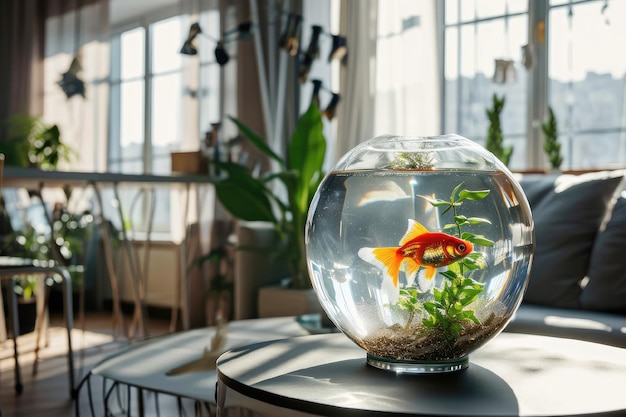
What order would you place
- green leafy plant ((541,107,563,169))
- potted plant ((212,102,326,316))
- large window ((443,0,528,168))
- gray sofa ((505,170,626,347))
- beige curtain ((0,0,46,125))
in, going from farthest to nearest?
1. beige curtain ((0,0,46,125))
2. large window ((443,0,528,168))
3. potted plant ((212,102,326,316))
4. green leafy plant ((541,107,563,169))
5. gray sofa ((505,170,626,347))

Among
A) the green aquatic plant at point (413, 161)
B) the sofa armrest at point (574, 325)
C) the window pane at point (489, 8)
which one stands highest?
the window pane at point (489, 8)

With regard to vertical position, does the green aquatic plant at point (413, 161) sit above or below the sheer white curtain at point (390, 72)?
below

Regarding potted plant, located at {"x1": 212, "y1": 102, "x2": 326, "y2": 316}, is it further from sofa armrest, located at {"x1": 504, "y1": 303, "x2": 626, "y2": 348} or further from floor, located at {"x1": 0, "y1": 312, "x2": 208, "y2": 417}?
sofa armrest, located at {"x1": 504, "y1": 303, "x2": 626, "y2": 348}

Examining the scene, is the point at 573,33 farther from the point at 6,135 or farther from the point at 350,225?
the point at 6,135

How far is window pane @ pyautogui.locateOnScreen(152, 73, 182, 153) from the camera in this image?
15.7ft

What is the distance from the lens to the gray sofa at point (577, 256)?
1.91 meters

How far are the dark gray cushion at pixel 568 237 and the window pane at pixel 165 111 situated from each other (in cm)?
305

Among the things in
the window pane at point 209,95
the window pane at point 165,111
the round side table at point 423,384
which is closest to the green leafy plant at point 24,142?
the window pane at point 165,111

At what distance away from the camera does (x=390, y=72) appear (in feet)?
11.7

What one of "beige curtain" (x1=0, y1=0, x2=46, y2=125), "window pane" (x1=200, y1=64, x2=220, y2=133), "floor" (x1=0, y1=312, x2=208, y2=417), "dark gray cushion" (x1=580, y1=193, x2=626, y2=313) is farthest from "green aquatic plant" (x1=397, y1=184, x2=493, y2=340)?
"beige curtain" (x1=0, y1=0, x2=46, y2=125)

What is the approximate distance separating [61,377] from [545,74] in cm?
240

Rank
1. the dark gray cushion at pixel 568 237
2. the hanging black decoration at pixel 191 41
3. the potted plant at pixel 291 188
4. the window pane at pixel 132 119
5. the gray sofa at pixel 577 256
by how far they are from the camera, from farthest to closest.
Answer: the window pane at pixel 132 119 < the hanging black decoration at pixel 191 41 < the potted plant at pixel 291 188 < the dark gray cushion at pixel 568 237 < the gray sofa at pixel 577 256

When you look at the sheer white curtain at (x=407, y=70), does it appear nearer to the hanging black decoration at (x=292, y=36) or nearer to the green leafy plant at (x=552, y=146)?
the hanging black decoration at (x=292, y=36)

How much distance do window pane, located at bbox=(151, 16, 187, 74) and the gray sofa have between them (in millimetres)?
3165
